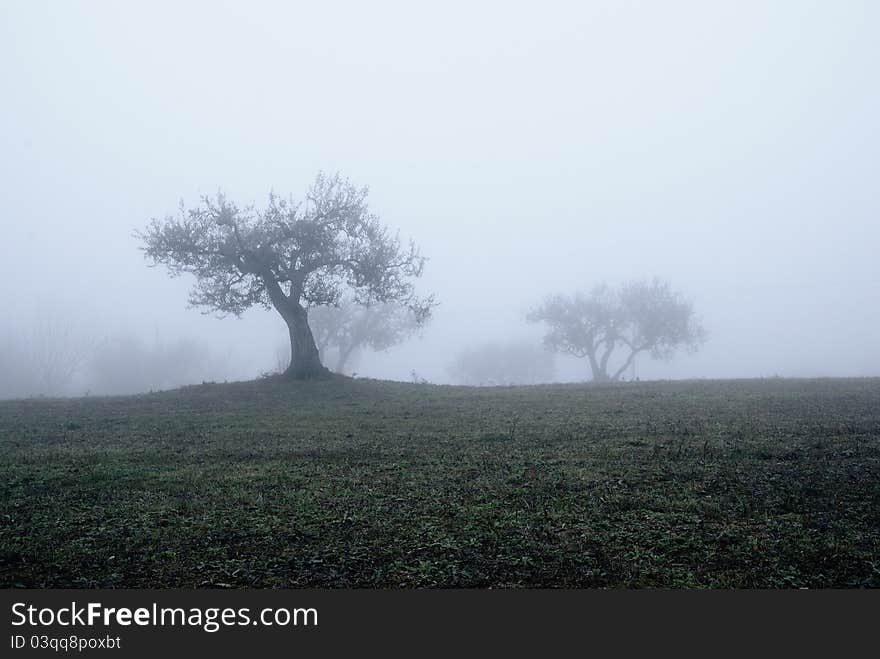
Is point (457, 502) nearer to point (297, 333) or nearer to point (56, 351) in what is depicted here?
point (297, 333)

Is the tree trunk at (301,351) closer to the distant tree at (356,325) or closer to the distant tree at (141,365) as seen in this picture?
the distant tree at (356,325)

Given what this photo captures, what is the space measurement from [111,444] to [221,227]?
73.4ft

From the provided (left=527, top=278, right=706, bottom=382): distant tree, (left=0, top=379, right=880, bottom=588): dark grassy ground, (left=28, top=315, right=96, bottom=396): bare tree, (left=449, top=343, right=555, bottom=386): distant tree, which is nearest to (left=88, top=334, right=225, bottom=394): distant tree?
(left=28, top=315, right=96, bottom=396): bare tree

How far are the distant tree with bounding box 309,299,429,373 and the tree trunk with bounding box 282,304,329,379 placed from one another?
128ft

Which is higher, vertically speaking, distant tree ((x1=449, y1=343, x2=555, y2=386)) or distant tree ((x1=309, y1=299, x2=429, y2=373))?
distant tree ((x1=309, y1=299, x2=429, y2=373))

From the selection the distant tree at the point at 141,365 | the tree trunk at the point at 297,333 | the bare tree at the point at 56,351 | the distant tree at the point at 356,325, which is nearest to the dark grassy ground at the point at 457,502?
the tree trunk at the point at 297,333

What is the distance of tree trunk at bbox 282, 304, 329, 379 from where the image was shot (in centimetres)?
3274

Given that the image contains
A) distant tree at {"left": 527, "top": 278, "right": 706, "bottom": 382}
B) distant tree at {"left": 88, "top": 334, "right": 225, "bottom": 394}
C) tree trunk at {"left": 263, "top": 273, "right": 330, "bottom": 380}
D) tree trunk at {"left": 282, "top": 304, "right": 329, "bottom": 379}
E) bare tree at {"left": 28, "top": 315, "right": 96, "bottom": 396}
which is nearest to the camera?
tree trunk at {"left": 282, "top": 304, "right": 329, "bottom": 379}

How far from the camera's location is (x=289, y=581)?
5.91 m

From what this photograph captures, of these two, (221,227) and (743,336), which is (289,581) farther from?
(743,336)

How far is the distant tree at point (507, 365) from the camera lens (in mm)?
106438

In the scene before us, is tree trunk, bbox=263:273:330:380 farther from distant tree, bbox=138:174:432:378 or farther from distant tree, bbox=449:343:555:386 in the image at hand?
distant tree, bbox=449:343:555:386

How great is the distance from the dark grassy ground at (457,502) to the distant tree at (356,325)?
185ft

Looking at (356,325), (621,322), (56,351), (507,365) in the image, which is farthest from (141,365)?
(621,322)
